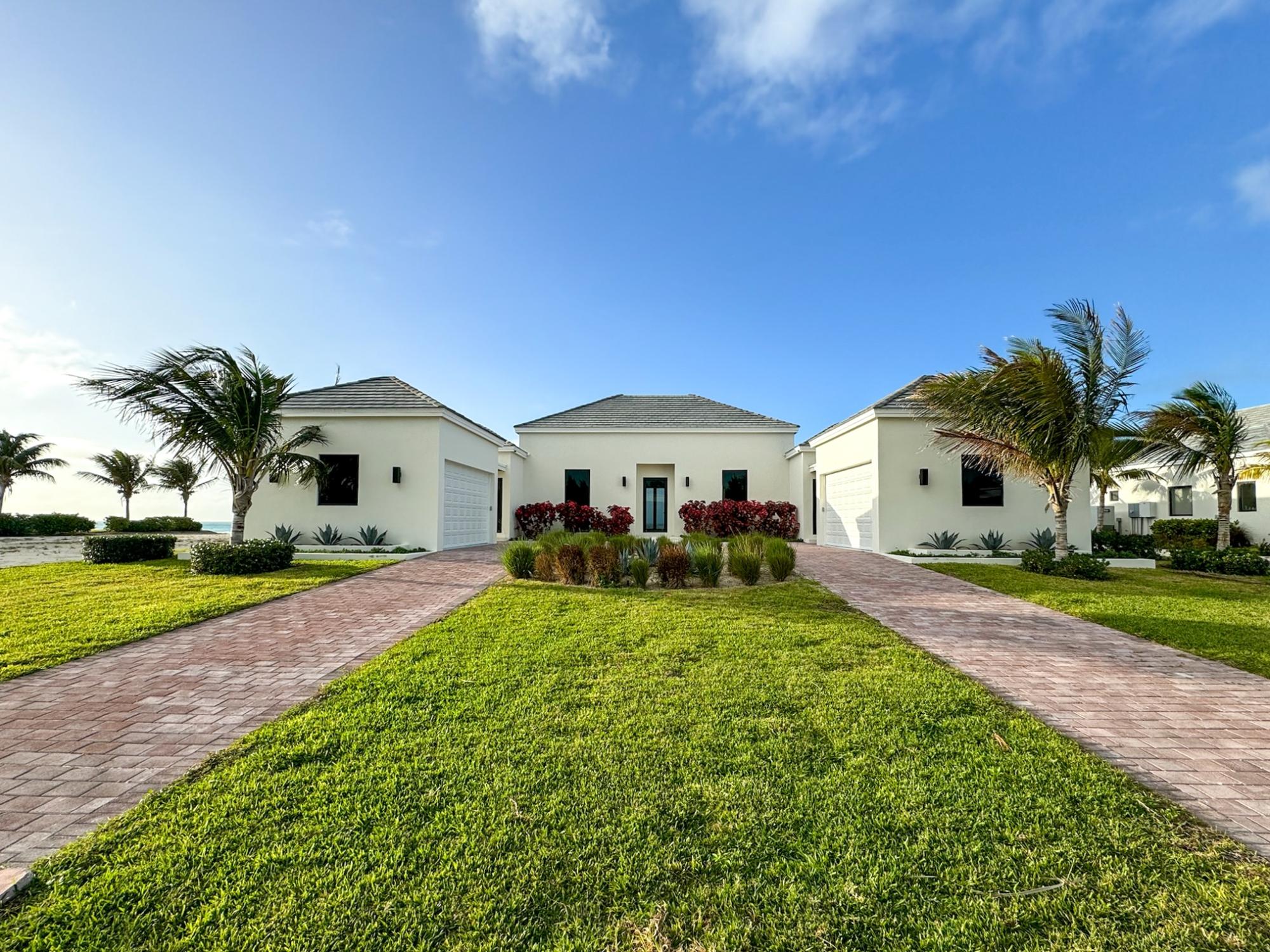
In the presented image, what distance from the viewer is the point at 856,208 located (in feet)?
44.0

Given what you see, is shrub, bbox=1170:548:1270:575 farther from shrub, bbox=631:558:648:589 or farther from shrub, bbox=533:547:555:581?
shrub, bbox=533:547:555:581

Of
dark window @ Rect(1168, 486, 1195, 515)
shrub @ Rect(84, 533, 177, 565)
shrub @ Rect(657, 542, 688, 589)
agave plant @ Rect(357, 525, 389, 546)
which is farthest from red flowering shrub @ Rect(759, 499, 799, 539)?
shrub @ Rect(84, 533, 177, 565)

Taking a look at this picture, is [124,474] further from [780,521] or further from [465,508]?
[780,521]

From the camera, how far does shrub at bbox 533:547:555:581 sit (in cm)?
897

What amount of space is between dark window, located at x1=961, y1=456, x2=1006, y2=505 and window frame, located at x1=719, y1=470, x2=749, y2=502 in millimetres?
7749

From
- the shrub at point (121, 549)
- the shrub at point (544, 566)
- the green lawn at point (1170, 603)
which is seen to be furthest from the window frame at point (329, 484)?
the green lawn at point (1170, 603)

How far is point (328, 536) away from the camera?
13.5 meters

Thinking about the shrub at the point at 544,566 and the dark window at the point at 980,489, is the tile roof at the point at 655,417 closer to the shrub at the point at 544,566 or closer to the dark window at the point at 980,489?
the dark window at the point at 980,489

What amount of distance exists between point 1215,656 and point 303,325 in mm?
16481

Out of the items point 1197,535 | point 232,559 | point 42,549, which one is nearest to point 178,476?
point 42,549

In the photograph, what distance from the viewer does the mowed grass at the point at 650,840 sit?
5.94 ft

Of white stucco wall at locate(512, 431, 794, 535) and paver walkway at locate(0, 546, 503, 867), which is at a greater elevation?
white stucco wall at locate(512, 431, 794, 535)

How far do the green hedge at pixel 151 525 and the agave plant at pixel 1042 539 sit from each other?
34.6m

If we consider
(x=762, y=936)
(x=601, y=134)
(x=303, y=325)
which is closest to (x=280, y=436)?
(x=303, y=325)
